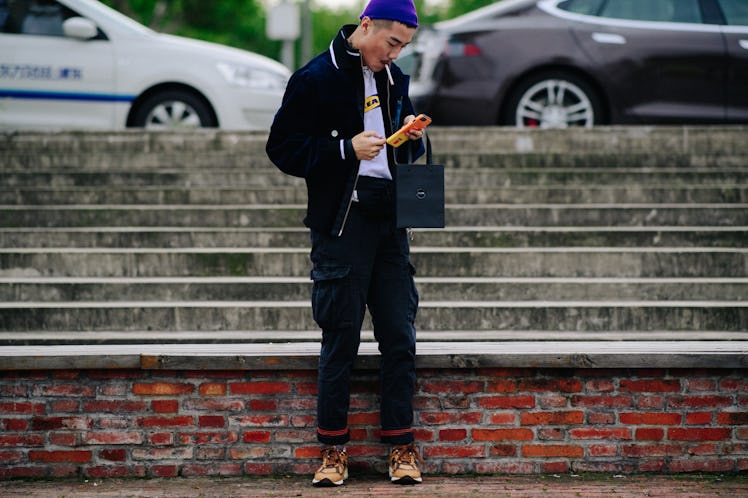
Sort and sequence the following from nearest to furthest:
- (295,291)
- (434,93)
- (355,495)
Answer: (355,495) < (295,291) < (434,93)

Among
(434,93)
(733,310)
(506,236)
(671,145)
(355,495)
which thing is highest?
(434,93)

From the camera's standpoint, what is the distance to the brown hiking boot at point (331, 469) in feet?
13.4

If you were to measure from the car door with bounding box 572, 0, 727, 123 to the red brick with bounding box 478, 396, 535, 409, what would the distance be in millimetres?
4698

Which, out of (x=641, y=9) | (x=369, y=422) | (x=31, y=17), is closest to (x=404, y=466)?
(x=369, y=422)

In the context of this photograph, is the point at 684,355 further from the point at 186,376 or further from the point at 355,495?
the point at 186,376

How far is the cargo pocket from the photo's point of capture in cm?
390

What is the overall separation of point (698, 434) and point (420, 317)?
63.3 inches

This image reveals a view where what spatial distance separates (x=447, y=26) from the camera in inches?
332

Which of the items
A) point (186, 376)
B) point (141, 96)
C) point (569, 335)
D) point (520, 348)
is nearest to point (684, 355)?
point (520, 348)

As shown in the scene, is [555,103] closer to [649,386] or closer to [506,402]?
[649,386]

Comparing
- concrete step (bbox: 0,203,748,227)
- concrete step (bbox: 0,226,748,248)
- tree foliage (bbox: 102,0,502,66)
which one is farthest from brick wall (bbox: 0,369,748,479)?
tree foliage (bbox: 102,0,502,66)

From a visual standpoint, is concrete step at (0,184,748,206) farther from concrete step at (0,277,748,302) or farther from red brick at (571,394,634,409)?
red brick at (571,394,634,409)

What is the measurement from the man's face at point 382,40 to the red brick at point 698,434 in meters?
1.97

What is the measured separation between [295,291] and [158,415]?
1498 millimetres
